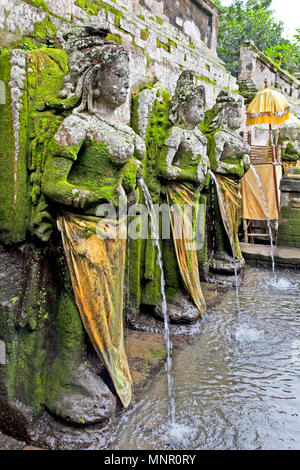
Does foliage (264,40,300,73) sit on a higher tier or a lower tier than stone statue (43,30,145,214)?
higher

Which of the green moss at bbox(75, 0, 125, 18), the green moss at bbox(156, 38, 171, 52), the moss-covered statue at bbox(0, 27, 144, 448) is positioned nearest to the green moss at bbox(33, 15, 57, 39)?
the moss-covered statue at bbox(0, 27, 144, 448)

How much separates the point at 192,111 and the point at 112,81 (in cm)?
168

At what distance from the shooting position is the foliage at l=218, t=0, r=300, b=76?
20031 mm

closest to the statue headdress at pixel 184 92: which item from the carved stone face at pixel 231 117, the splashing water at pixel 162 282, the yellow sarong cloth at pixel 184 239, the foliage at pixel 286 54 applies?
the yellow sarong cloth at pixel 184 239

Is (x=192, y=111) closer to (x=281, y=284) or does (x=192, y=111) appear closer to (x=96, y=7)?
(x=96, y=7)

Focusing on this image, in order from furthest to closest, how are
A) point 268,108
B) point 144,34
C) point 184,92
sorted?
point 268,108 → point 144,34 → point 184,92

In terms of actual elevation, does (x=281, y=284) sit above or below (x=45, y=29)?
below

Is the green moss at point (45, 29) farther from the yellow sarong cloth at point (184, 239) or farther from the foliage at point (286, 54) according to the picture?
the foliage at point (286, 54)

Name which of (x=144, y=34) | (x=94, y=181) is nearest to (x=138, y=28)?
(x=144, y=34)

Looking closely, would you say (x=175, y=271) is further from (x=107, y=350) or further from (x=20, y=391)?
(x=20, y=391)

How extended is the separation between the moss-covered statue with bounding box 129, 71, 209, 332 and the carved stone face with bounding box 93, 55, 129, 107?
1364 millimetres

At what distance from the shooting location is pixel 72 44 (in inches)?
101

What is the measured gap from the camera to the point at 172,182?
4.27 metres

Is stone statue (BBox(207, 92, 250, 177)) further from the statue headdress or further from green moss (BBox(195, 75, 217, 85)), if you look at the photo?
the statue headdress
